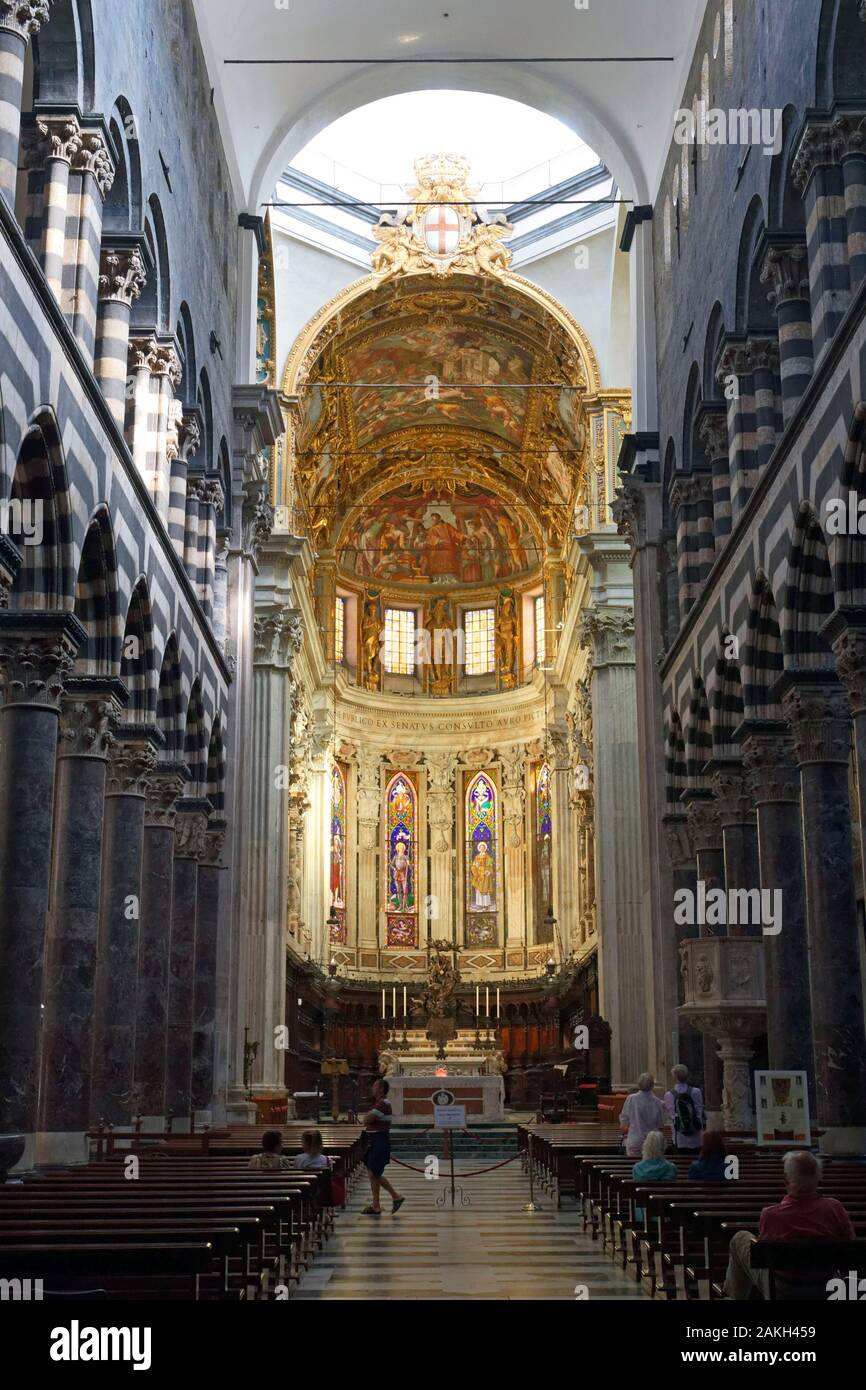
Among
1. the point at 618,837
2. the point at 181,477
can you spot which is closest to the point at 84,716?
the point at 181,477

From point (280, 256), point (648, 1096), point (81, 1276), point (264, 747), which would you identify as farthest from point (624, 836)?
point (81, 1276)

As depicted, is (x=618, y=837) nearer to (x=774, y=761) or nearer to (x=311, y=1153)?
(x=774, y=761)

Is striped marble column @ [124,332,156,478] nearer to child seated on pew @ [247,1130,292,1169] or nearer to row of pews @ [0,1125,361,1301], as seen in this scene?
row of pews @ [0,1125,361,1301]

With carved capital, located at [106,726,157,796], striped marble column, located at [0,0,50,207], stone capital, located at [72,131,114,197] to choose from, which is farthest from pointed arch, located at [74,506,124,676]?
striped marble column, located at [0,0,50,207]

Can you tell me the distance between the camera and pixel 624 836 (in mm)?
34000

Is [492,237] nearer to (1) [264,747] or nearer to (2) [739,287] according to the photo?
(1) [264,747]

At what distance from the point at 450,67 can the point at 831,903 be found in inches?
755

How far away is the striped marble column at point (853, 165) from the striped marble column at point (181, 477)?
990 centimetres

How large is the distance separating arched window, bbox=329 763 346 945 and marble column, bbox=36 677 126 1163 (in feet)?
103

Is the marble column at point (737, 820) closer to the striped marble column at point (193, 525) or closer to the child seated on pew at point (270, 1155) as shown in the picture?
the striped marble column at point (193, 525)

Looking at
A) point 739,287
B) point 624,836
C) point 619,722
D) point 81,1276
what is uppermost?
point 739,287

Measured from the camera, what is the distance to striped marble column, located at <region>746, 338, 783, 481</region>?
1978 cm

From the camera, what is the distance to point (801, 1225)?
7.39 metres

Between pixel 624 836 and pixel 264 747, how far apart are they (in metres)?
8.14
